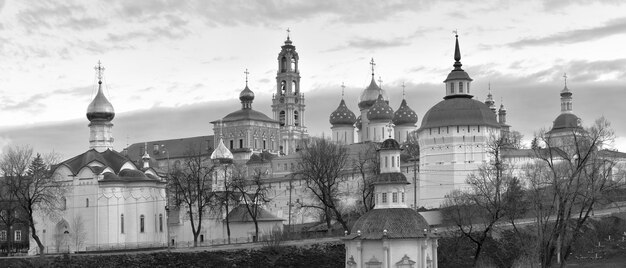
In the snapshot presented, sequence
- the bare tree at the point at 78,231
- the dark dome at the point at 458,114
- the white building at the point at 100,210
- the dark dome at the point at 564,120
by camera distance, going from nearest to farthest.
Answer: the bare tree at the point at 78,231
the white building at the point at 100,210
the dark dome at the point at 458,114
the dark dome at the point at 564,120

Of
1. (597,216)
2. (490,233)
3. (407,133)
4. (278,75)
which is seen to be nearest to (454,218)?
(490,233)

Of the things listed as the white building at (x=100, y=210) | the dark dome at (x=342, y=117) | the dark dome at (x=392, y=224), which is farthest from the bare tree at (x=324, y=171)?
the dark dome at (x=342, y=117)

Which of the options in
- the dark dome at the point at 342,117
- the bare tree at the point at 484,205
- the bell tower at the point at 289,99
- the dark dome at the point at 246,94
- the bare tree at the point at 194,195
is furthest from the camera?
the bell tower at the point at 289,99

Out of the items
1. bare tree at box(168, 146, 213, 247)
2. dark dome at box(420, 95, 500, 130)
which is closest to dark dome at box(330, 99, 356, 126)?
dark dome at box(420, 95, 500, 130)

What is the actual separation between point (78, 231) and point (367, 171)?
2564 centimetres

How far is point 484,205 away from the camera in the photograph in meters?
65.1

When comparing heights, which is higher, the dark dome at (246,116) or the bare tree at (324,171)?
the dark dome at (246,116)

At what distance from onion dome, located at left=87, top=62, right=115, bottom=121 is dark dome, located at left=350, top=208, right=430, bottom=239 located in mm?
25021

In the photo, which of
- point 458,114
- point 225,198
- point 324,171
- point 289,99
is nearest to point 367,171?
point 458,114

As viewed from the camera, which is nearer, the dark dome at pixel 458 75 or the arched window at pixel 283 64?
the dark dome at pixel 458 75

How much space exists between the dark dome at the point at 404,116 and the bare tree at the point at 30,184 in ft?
151

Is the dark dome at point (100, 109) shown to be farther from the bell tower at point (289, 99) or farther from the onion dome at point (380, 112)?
the bell tower at point (289, 99)

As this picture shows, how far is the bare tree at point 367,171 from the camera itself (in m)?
70.9

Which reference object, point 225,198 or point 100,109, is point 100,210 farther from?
point 100,109
